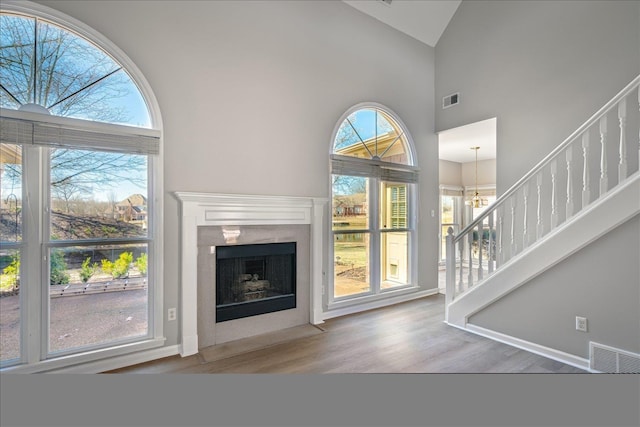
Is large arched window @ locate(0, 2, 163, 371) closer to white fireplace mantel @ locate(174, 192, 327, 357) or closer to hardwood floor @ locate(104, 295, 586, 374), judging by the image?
white fireplace mantel @ locate(174, 192, 327, 357)

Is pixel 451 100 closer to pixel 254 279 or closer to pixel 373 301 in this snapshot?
pixel 373 301

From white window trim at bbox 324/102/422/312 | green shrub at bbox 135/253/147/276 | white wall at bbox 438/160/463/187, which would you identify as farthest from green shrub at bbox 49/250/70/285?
white wall at bbox 438/160/463/187

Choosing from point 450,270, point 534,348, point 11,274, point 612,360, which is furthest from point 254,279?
point 612,360

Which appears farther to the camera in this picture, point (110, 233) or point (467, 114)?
point (467, 114)

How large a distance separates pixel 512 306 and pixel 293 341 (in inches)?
86.1

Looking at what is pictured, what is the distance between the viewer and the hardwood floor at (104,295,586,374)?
94.0 inches

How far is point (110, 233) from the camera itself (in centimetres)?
247

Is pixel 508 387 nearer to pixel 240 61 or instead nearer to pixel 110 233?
pixel 110 233

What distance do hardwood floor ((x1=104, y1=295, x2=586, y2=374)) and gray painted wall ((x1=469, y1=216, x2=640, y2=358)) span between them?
25cm

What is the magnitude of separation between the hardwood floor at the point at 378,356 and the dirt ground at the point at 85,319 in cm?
33

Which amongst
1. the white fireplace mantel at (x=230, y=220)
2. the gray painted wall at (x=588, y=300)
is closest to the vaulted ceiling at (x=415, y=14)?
the white fireplace mantel at (x=230, y=220)

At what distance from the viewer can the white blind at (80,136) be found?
207cm

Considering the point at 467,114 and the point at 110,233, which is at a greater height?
the point at 467,114

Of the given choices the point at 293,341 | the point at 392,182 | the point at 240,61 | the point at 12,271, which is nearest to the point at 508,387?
the point at 293,341
